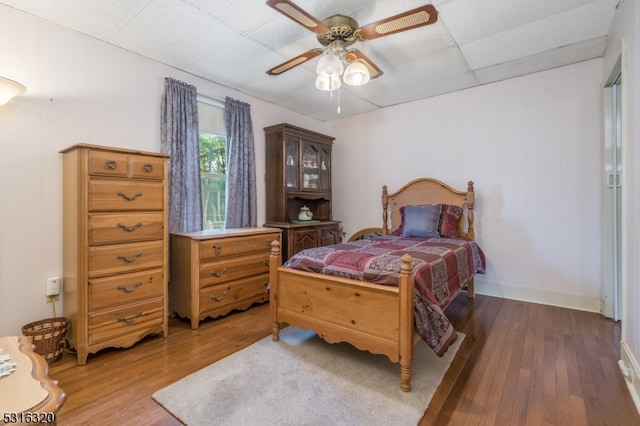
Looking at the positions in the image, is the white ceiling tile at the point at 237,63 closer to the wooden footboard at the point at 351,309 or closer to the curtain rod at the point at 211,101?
the curtain rod at the point at 211,101

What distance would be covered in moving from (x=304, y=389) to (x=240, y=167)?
2556 mm

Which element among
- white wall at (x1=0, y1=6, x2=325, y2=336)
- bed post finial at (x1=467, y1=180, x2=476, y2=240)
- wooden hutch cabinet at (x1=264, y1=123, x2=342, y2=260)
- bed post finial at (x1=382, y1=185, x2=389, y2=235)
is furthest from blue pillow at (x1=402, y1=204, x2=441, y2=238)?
white wall at (x1=0, y1=6, x2=325, y2=336)

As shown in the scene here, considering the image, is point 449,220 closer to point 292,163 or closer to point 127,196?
point 292,163

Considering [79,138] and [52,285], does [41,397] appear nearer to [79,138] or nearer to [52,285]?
[52,285]

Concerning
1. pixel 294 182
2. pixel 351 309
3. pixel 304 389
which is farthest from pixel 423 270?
pixel 294 182

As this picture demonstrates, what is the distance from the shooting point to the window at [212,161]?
10.8 ft

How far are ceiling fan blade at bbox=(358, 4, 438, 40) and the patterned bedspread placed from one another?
1.47m

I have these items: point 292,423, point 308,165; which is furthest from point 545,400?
point 308,165

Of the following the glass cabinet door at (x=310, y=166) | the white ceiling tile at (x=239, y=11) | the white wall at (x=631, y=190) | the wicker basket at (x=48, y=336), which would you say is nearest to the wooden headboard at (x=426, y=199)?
the glass cabinet door at (x=310, y=166)

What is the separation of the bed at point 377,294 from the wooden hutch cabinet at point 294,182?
3.95 feet

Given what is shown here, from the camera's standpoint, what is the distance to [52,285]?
2.23m

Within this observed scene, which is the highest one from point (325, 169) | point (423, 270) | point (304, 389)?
point (325, 169)

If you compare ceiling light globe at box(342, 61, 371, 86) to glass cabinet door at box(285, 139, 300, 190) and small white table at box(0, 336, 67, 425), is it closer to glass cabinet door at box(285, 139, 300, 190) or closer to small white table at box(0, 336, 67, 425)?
glass cabinet door at box(285, 139, 300, 190)

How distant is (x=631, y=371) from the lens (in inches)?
68.6
